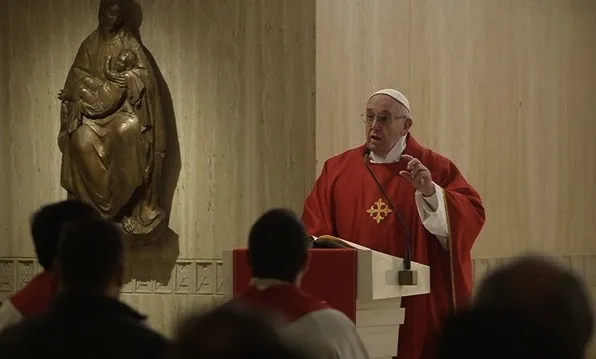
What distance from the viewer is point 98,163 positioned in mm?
8508

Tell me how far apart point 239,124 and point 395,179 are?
225 cm

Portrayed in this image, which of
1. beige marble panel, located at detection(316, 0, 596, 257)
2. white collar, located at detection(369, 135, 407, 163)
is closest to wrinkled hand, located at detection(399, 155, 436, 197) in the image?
white collar, located at detection(369, 135, 407, 163)

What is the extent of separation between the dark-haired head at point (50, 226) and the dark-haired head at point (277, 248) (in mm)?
610

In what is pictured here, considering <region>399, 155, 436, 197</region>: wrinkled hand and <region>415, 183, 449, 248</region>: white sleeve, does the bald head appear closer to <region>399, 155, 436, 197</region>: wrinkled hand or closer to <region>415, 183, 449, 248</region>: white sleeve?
<region>399, 155, 436, 197</region>: wrinkled hand

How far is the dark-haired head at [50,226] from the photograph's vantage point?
3.84 m

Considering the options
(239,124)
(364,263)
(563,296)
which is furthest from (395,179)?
(563,296)

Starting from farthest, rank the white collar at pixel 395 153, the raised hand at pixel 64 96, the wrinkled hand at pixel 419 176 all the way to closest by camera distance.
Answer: the raised hand at pixel 64 96 < the white collar at pixel 395 153 < the wrinkled hand at pixel 419 176

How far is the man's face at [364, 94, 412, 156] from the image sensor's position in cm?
611

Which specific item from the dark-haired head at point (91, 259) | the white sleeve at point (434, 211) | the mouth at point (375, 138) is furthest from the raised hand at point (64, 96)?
the dark-haired head at point (91, 259)

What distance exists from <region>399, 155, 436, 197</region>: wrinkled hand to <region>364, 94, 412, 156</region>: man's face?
14.5 inches

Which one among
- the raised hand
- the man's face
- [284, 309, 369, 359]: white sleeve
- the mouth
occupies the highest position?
the raised hand

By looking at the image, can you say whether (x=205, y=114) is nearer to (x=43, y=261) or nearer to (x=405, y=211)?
(x=405, y=211)

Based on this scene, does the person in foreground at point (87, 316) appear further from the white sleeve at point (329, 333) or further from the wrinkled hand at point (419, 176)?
the wrinkled hand at point (419, 176)

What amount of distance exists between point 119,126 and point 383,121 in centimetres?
288
